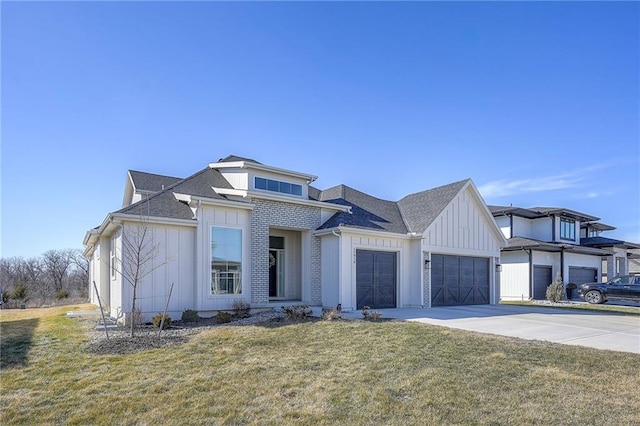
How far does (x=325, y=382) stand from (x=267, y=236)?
8730 millimetres

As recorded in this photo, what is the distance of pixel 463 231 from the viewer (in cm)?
1839

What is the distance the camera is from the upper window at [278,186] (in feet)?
49.5

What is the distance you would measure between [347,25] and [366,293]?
996 centimetres

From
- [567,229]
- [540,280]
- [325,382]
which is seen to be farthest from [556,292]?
[325,382]

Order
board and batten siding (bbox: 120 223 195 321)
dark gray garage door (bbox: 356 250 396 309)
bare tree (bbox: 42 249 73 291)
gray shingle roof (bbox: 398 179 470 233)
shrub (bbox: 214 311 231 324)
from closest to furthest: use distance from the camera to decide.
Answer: shrub (bbox: 214 311 231 324) < board and batten siding (bbox: 120 223 195 321) < dark gray garage door (bbox: 356 250 396 309) < gray shingle roof (bbox: 398 179 470 233) < bare tree (bbox: 42 249 73 291)

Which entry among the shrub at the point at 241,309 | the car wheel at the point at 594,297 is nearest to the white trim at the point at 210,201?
the shrub at the point at 241,309

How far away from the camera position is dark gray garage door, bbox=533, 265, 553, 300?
84.2 feet

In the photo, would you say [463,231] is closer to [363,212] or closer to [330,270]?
[363,212]

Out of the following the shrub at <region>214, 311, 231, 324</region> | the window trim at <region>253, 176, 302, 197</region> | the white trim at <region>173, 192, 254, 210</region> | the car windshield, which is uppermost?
the window trim at <region>253, 176, 302, 197</region>

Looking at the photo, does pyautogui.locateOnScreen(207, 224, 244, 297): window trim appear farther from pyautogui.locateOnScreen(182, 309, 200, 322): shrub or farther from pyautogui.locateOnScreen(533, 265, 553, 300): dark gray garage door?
pyautogui.locateOnScreen(533, 265, 553, 300): dark gray garage door

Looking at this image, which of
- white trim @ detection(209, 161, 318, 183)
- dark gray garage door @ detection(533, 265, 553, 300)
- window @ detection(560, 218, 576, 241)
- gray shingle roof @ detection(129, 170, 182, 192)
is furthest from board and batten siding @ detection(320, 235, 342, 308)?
window @ detection(560, 218, 576, 241)

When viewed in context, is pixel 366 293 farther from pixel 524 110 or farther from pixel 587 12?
pixel 587 12

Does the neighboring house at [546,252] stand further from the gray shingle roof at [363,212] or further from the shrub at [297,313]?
the shrub at [297,313]

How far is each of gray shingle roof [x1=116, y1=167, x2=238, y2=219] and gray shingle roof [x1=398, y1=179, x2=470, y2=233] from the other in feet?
27.4
